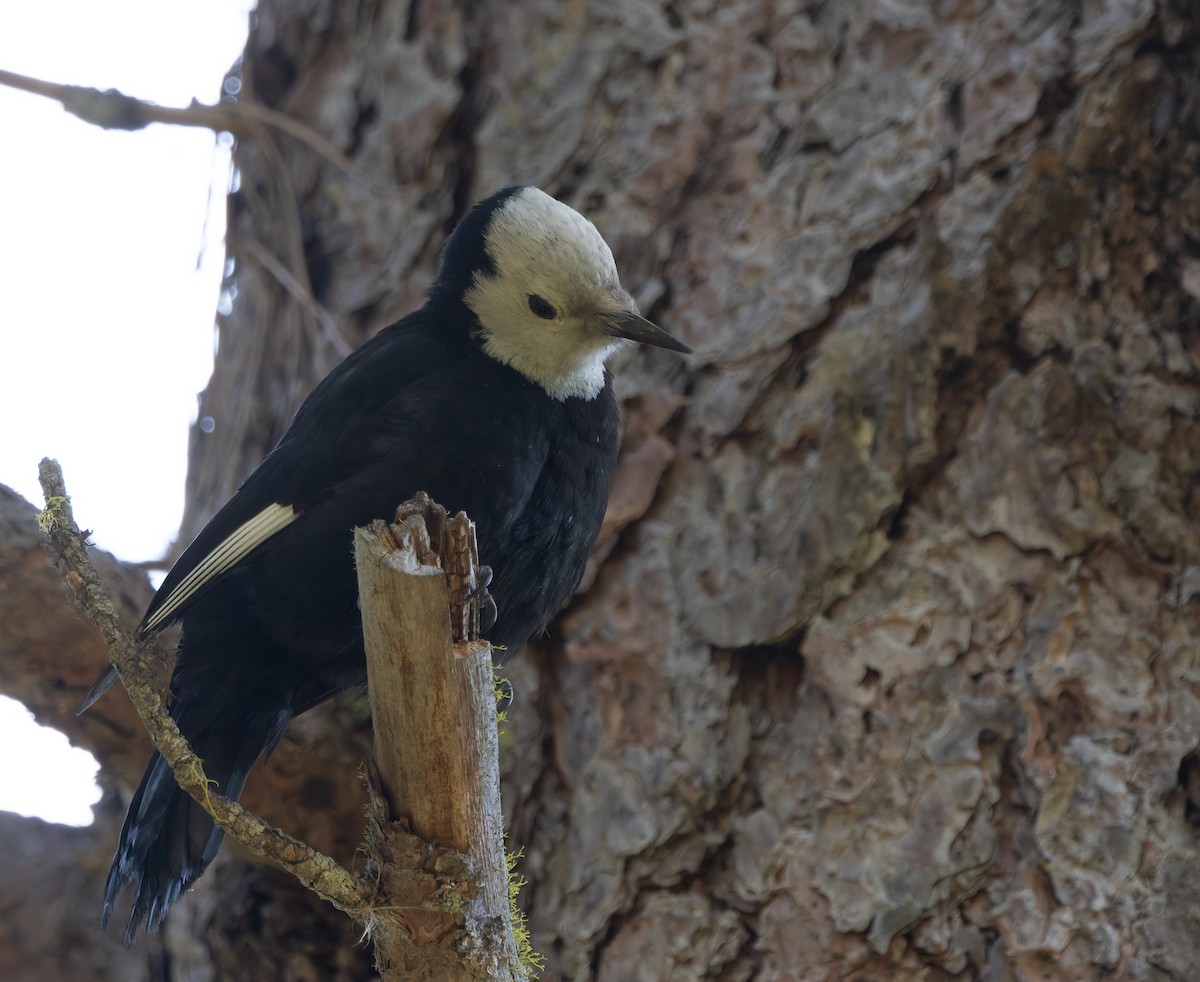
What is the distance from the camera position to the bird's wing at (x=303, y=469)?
188 cm

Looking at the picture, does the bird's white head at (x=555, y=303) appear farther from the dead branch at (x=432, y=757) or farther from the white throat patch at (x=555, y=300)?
the dead branch at (x=432, y=757)

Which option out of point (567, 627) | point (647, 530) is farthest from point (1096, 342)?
point (567, 627)

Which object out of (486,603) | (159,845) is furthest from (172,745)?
(159,845)

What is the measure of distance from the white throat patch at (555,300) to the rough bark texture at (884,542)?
300 mm

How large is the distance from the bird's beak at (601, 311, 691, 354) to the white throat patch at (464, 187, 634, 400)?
21 millimetres

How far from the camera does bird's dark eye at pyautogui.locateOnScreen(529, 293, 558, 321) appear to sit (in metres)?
2.01

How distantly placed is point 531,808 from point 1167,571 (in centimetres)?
110

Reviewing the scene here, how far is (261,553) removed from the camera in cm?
189

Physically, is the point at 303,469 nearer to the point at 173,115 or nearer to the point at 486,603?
the point at 486,603

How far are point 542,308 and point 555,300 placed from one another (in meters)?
0.03

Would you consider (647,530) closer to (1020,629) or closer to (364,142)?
(1020,629)

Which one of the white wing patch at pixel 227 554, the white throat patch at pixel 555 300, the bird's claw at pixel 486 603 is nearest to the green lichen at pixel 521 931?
the bird's claw at pixel 486 603

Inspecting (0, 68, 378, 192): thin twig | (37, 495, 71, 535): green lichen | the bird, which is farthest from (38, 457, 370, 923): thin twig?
(0, 68, 378, 192): thin twig

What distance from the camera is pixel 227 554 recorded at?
73.7 inches
